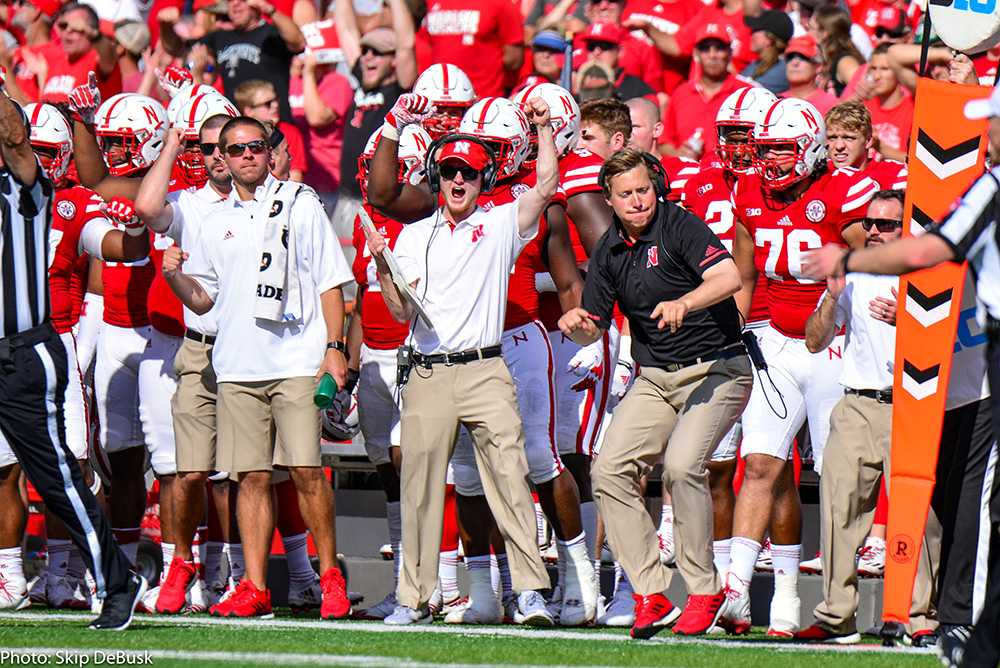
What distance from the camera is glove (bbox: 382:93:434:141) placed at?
30.4 ft

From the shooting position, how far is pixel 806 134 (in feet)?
31.0

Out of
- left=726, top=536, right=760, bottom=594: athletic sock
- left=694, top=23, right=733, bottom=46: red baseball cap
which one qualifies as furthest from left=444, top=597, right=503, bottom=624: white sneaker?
left=694, top=23, right=733, bottom=46: red baseball cap

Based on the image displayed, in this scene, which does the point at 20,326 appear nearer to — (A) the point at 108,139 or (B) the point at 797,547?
(A) the point at 108,139

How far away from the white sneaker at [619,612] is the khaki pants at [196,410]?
2.20m

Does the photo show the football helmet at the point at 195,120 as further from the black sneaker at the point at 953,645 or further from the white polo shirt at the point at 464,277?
the black sneaker at the point at 953,645

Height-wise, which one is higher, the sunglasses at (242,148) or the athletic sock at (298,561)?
the sunglasses at (242,148)

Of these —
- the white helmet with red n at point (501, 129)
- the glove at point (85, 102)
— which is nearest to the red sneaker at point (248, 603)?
the white helmet with red n at point (501, 129)

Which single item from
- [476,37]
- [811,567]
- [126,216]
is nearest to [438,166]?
[126,216]

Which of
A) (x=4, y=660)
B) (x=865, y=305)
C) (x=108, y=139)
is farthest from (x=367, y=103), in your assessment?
(x=4, y=660)

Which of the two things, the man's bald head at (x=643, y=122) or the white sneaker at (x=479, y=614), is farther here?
the man's bald head at (x=643, y=122)

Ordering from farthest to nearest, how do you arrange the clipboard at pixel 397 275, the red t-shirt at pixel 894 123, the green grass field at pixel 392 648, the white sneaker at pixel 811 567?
the red t-shirt at pixel 894 123 → the white sneaker at pixel 811 567 → the clipboard at pixel 397 275 → the green grass field at pixel 392 648

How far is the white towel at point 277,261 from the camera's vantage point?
9.13 m

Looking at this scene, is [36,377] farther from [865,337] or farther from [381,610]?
[865,337]

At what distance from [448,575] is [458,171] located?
2.22 metres
